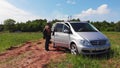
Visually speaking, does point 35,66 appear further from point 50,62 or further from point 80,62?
point 80,62

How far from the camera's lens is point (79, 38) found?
13258 mm

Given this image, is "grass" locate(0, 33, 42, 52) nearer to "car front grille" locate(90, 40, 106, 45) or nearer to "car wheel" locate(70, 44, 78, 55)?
"car wheel" locate(70, 44, 78, 55)

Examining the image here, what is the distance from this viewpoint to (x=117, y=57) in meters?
13.3


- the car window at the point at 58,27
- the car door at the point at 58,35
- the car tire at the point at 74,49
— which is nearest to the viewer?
the car tire at the point at 74,49

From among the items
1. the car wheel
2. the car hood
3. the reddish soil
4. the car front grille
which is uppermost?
the car hood

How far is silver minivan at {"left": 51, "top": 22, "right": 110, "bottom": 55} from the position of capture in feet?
42.8

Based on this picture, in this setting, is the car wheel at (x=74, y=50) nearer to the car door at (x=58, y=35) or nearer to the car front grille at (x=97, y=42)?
the car front grille at (x=97, y=42)

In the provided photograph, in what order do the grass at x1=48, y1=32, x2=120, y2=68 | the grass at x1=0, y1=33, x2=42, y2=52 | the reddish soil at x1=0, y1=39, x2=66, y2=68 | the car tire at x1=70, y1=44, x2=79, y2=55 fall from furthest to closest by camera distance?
the grass at x1=0, y1=33, x2=42, y2=52
the car tire at x1=70, y1=44, x2=79, y2=55
the reddish soil at x1=0, y1=39, x2=66, y2=68
the grass at x1=48, y1=32, x2=120, y2=68

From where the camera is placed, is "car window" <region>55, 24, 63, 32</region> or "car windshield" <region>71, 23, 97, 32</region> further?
"car window" <region>55, 24, 63, 32</region>

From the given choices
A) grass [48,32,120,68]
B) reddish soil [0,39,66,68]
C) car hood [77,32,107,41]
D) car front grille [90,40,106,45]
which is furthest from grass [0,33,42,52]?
car front grille [90,40,106,45]

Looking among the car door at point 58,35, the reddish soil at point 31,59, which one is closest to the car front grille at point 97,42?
the reddish soil at point 31,59

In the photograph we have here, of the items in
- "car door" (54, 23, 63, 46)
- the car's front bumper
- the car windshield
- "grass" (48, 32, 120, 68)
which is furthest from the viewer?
"car door" (54, 23, 63, 46)

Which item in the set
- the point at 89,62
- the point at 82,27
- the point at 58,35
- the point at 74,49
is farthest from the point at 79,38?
the point at 58,35

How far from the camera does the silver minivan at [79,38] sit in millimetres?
13055
